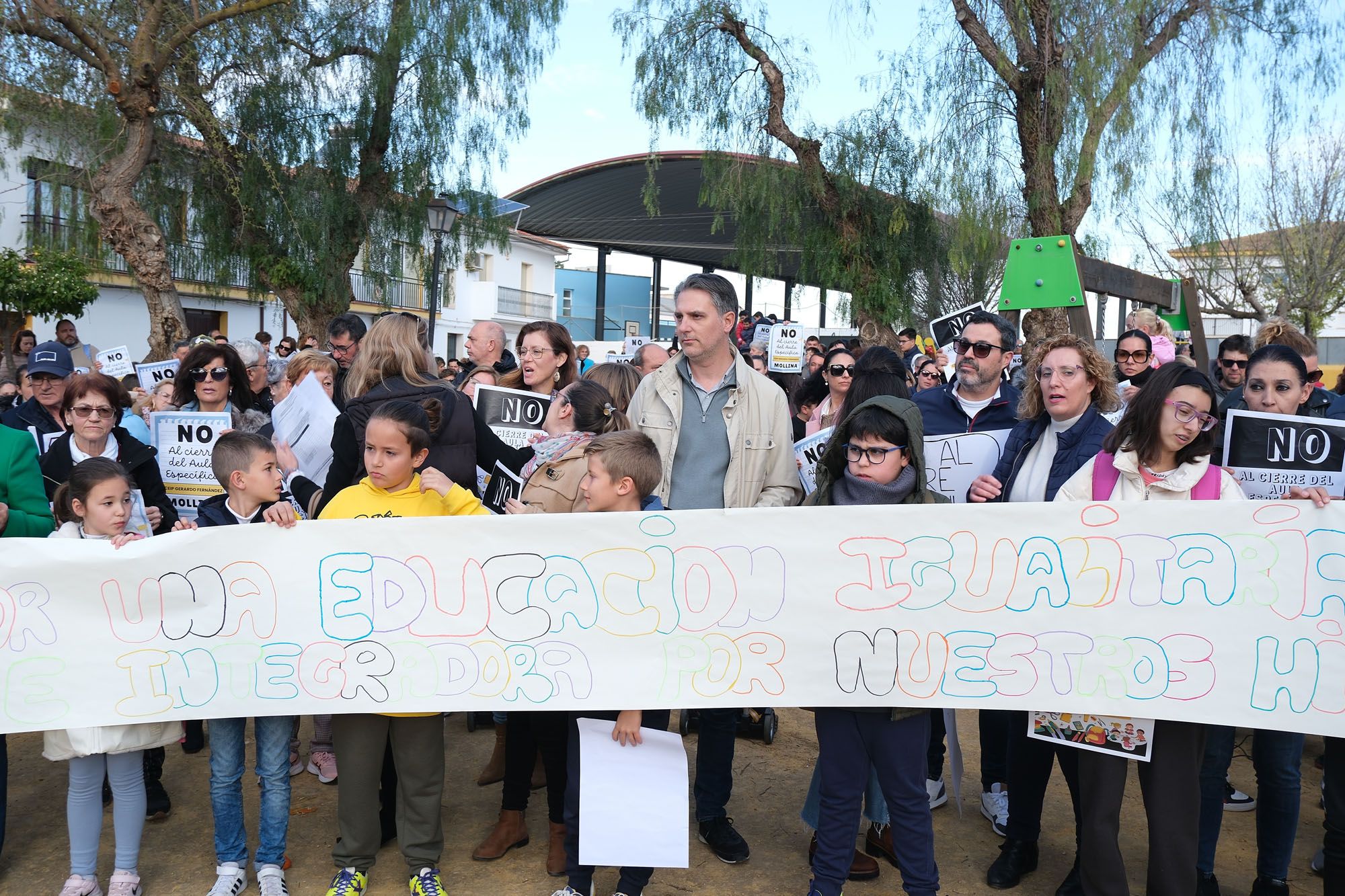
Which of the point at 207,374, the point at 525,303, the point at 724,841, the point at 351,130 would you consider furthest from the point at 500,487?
the point at 525,303

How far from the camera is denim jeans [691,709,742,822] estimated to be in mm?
3779

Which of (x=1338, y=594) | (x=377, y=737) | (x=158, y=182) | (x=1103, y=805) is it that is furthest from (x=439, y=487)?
(x=158, y=182)

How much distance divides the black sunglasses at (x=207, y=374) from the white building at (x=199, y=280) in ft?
22.8

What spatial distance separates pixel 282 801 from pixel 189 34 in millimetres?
11284

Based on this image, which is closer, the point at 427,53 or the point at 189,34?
the point at 189,34

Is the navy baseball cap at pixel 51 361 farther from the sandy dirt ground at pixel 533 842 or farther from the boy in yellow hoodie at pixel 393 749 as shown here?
the boy in yellow hoodie at pixel 393 749

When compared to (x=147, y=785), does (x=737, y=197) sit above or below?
above

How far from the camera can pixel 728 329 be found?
3.87m

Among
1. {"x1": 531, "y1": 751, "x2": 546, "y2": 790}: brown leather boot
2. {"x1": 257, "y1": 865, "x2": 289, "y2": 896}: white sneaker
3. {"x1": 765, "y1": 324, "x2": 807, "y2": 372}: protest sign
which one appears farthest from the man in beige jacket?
{"x1": 765, "y1": 324, "x2": 807, "y2": 372}: protest sign

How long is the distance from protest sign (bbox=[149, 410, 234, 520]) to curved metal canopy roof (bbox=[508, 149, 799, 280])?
1795 cm

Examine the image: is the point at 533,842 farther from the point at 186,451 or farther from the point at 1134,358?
the point at 1134,358

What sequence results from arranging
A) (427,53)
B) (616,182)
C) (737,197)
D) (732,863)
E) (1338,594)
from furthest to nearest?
(616,182) → (737,197) → (427,53) → (732,863) → (1338,594)

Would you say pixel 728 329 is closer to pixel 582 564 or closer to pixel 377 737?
pixel 582 564

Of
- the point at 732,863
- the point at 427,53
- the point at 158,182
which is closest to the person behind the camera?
the point at 732,863
